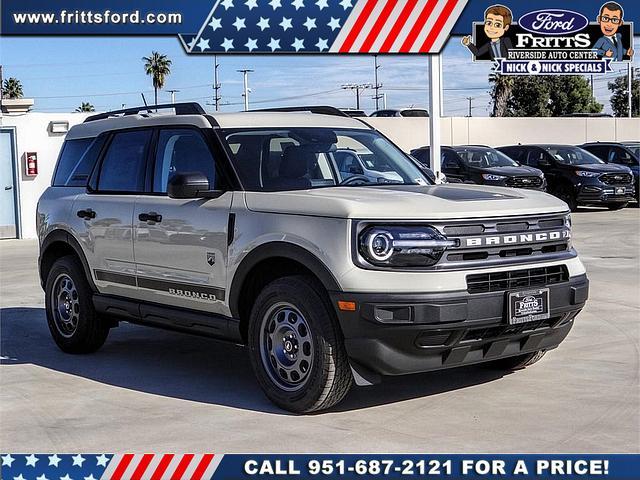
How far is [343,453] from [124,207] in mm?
3035

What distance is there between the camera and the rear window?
8164 mm

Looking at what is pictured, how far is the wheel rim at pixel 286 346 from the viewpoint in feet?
19.5

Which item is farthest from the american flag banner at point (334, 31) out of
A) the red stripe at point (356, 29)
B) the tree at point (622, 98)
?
the tree at point (622, 98)

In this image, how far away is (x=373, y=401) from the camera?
6328 millimetres

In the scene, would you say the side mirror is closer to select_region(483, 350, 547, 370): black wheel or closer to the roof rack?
the roof rack

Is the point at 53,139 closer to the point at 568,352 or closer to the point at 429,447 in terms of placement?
the point at 568,352

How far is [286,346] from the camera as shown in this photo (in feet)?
19.8

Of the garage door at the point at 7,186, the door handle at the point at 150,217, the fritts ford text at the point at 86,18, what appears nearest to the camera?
the door handle at the point at 150,217

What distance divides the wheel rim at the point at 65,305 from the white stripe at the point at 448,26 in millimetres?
10117

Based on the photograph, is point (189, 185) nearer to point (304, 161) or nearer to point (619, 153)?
point (304, 161)

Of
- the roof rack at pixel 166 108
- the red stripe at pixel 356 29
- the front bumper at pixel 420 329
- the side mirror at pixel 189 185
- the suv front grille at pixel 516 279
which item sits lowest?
the front bumper at pixel 420 329

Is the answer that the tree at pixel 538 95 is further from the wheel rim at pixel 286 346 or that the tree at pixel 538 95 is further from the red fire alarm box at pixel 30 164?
the wheel rim at pixel 286 346

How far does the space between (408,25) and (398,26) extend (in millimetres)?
195

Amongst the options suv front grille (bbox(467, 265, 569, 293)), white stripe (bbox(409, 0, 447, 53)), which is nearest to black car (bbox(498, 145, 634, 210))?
white stripe (bbox(409, 0, 447, 53))
